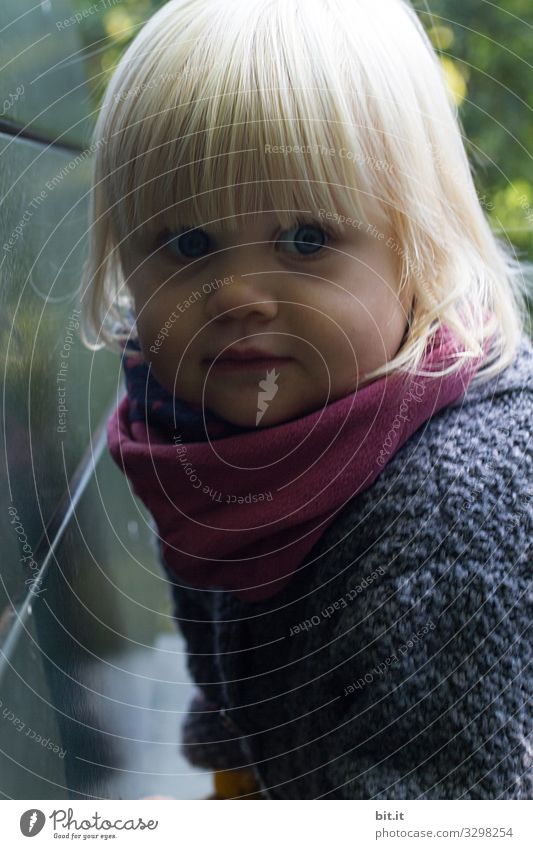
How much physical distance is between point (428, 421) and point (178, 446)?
117 mm

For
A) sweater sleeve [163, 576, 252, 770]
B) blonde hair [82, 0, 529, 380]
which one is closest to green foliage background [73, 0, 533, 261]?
blonde hair [82, 0, 529, 380]

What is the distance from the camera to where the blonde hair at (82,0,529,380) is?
13.7 inches

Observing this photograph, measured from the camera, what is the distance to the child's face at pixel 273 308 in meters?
0.36

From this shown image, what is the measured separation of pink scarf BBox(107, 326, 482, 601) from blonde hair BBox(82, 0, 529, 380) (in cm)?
2

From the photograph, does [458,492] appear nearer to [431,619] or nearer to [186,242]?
[431,619]

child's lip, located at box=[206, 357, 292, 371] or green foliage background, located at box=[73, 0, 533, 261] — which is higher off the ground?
green foliage background, located at box=[73, 0, 533, 261]

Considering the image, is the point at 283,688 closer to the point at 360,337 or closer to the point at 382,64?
the point at 360,337

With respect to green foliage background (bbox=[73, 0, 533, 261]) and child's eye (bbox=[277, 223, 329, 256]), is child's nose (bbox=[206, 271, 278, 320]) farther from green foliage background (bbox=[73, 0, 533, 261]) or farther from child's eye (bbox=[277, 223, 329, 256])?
green foliage background (bbox=[73, 0, 533, 261])

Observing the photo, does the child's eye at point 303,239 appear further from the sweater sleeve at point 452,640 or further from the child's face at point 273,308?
the sweater sleeve at point 452,640

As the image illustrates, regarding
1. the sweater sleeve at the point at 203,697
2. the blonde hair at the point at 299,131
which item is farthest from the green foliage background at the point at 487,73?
the sweater sleeve at the point at 203,697

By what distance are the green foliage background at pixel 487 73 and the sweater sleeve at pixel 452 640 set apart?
0.12 metres

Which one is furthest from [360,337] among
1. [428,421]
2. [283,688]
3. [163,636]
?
[163,636]

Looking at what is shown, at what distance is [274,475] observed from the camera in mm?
395
